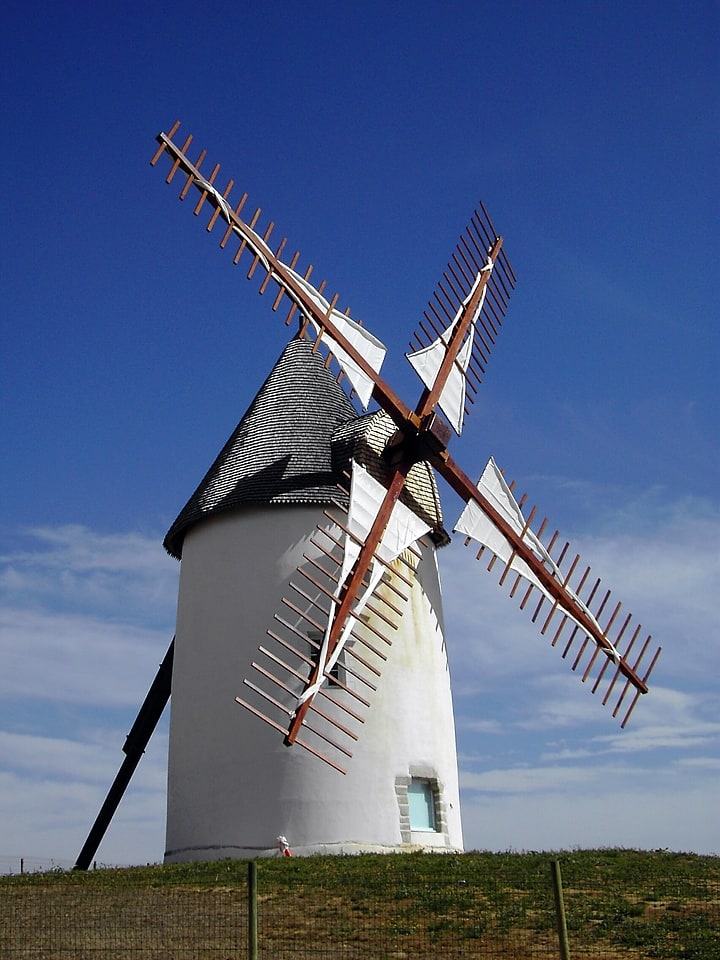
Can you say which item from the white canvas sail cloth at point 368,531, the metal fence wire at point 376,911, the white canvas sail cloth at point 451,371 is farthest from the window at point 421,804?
the white canvas sail cloth at point 451,371

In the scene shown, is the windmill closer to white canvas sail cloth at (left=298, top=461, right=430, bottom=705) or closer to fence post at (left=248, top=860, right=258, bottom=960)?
white canvas sail cloth at (left=298, top=461, right=430, bottom=705)

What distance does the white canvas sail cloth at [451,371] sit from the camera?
16969 millimetres

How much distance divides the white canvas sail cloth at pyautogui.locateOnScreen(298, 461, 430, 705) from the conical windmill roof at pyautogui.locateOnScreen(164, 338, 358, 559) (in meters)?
1.12

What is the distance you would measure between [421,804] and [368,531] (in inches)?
172

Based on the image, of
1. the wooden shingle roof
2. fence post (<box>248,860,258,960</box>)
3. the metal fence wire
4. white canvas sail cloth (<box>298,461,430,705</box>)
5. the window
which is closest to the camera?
fence post (<box>248,860,258,960</box>)

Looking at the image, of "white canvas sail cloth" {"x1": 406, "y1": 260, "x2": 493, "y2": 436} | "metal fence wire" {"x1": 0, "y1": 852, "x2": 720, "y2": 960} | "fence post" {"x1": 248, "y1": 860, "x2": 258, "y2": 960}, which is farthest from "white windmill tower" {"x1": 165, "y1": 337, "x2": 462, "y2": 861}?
"fence post" {"x1": 248, "y1": 860, "x2": 258, "y2": 960}

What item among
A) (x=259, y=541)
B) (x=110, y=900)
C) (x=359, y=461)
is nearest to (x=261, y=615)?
(x=259, y=541)

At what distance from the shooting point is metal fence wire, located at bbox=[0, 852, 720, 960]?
9.80 meters

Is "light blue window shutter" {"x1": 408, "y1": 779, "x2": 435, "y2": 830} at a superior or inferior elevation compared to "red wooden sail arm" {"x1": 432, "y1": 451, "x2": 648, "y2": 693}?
inferior

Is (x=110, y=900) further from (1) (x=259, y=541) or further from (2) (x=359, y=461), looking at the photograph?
(2) (x=359, y=461)

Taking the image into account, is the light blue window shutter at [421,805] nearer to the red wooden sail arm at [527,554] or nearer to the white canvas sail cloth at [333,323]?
the red wooden sail arm at [527,554]

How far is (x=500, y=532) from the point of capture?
54.9 ft

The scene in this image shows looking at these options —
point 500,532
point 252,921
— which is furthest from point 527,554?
point 252,921

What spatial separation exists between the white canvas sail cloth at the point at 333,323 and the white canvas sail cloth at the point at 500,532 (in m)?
2.46
